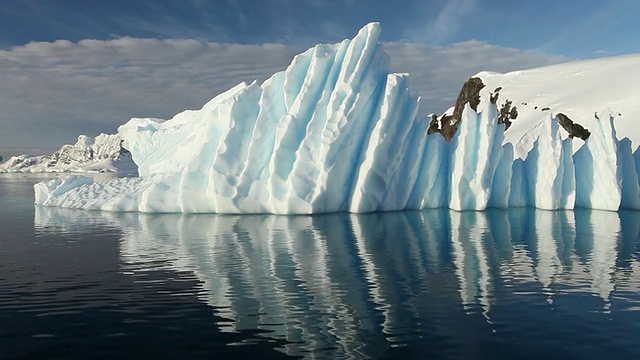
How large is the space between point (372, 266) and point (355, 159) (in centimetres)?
1180

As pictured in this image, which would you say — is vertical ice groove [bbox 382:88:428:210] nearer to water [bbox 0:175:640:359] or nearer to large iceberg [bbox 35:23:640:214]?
large iceberg [bbox 35:23:640:214]

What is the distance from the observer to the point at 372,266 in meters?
12.3

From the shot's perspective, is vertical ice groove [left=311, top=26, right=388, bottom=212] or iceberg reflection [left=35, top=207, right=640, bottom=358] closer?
iceberg reflection [left=35, top=207, right=640, bottom=358]

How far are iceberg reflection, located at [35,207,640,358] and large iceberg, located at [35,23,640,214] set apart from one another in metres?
1.95

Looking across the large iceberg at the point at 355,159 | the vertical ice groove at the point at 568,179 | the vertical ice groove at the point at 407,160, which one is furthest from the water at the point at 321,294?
the vertical ice groove at the point at 568,179

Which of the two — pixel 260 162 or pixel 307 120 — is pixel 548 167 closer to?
pixel 307 120

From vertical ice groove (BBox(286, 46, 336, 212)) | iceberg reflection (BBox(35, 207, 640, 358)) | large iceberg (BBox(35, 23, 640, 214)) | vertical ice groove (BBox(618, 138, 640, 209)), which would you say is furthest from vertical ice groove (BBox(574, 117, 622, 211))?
vertical ice groove (BBox(286, 46, 336, 212))

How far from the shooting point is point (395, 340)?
7.27 meters

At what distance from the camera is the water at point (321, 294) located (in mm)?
7145

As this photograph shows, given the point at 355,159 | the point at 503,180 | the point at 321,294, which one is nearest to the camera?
the point at 321,294

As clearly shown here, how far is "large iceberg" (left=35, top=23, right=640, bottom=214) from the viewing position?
22.9 meters

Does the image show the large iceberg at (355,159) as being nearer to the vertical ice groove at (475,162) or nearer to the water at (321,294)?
the vertical ice groove at (475,162)

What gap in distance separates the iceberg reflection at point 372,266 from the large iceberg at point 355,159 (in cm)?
195

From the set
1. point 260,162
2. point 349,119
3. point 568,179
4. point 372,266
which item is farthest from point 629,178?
point 372,266
